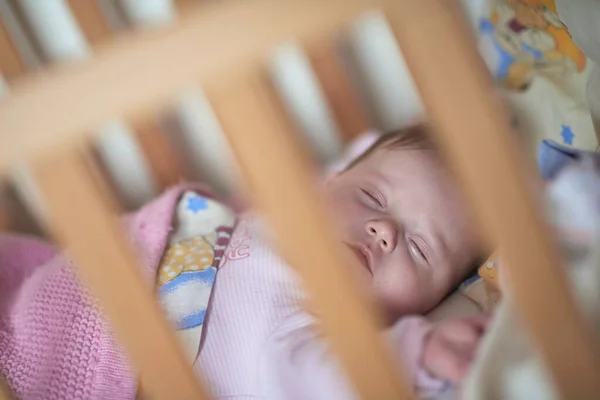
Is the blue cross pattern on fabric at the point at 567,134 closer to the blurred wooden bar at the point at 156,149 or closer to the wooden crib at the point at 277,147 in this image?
the wooden crib at the point at 277,147

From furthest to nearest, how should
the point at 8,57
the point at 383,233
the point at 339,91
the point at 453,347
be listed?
the point at 339,91 → the point at 8,57 → the point at 383,233 → the point at 453,347

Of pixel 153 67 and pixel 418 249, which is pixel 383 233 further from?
pixel 153 67

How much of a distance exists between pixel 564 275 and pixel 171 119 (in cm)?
83

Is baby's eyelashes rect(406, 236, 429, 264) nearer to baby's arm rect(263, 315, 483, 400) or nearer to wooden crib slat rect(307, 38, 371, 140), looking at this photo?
baby's arm rect(263, 315, 483, 400)

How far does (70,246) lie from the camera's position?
50 centimetres

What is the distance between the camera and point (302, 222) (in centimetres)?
48

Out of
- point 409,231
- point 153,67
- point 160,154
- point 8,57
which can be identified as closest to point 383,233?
point 409,231

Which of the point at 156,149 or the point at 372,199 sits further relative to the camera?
the point at 156,149

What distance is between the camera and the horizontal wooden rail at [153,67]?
1.48 ft

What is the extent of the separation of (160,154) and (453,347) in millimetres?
725

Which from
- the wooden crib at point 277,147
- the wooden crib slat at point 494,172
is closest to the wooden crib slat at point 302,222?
the wooden crib at point 277,147

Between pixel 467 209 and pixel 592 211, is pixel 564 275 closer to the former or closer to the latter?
pixel 592 211

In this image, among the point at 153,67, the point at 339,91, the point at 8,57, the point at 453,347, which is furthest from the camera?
the point at 339,91

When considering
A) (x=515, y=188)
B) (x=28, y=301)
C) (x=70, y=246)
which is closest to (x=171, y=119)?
(x=28, y=301)
